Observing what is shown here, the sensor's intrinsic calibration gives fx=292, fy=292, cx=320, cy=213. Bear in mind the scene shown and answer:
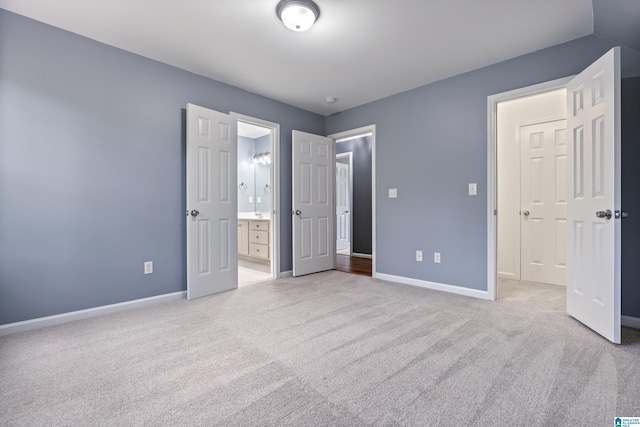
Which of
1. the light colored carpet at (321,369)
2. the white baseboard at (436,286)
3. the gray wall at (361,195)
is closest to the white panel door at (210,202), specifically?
the light colored carpet at (321,369)

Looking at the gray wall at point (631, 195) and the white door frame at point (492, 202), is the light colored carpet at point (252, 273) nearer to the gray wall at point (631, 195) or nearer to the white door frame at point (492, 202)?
the white door frame at point (492, 202)

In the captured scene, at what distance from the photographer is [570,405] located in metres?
1.39

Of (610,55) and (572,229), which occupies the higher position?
(610,55)

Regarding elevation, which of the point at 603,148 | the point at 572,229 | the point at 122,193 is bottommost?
the point at 572,229

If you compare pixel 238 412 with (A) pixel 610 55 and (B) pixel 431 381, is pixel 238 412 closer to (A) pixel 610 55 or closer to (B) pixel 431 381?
(B) pixel 431 381

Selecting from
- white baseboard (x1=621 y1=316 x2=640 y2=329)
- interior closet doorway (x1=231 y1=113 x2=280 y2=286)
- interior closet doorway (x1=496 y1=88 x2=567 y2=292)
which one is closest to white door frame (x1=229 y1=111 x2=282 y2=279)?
interior closet doorway (x1=231 y1=113 x2=280 y2=286)

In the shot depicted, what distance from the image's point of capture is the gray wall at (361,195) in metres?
6.03

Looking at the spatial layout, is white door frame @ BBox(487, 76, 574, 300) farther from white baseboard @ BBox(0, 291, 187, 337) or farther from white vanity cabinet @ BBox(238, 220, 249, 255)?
white vanity cabinet @ BBox(238, 220, 249, 255)

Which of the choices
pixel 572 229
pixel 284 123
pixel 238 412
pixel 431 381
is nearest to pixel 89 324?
pixel 238 412

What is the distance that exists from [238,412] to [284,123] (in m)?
3.62

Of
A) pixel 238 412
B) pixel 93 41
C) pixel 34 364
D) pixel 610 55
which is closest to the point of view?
pixel 238 412

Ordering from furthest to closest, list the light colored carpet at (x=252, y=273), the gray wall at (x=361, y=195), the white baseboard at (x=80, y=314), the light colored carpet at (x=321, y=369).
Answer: the gray wall at (x=361, y=195) < the light colored carpet at (x=252, y=273) < the white baseboard at (x=80, y=314) < the light colored carpet at (x=321, y=369)

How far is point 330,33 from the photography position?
250 centimetres

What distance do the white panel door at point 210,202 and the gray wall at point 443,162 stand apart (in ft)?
6.43
